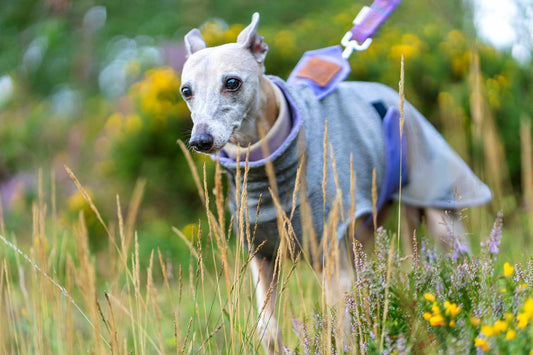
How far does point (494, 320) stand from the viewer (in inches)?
45.0

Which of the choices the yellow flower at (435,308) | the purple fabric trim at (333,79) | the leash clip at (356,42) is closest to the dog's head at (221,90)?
the purple fabric trim at (333,79)

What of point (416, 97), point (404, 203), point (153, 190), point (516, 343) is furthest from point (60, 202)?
point (516, 343)

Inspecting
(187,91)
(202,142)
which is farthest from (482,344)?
(187,91)

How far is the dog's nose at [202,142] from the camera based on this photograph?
1.60 metres

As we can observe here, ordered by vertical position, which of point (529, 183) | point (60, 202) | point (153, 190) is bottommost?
point (60, 202)

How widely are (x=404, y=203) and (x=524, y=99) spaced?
210 cm

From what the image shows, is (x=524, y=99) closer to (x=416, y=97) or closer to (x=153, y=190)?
(x=416, y=97)

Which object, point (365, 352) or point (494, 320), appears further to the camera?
point (365, 352)

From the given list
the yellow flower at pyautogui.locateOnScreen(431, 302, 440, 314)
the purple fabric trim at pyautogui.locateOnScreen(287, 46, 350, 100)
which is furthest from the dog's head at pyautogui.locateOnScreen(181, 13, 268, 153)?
the yellow flower at pyautogui.locateOnScreen(431, 302, 440, 314)

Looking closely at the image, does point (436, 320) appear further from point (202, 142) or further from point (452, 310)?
point (202, 142)

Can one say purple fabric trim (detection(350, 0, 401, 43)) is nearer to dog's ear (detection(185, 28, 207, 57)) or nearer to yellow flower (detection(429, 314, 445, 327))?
dog's ear (detection(185, 28, 207, 57))

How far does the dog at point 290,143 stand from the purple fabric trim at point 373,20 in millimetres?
247

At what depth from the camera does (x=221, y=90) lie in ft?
5.81

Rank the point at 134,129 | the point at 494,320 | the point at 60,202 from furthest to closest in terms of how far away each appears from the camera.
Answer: the point at 60,202 → the point at 134,129 → the point at 494,320
